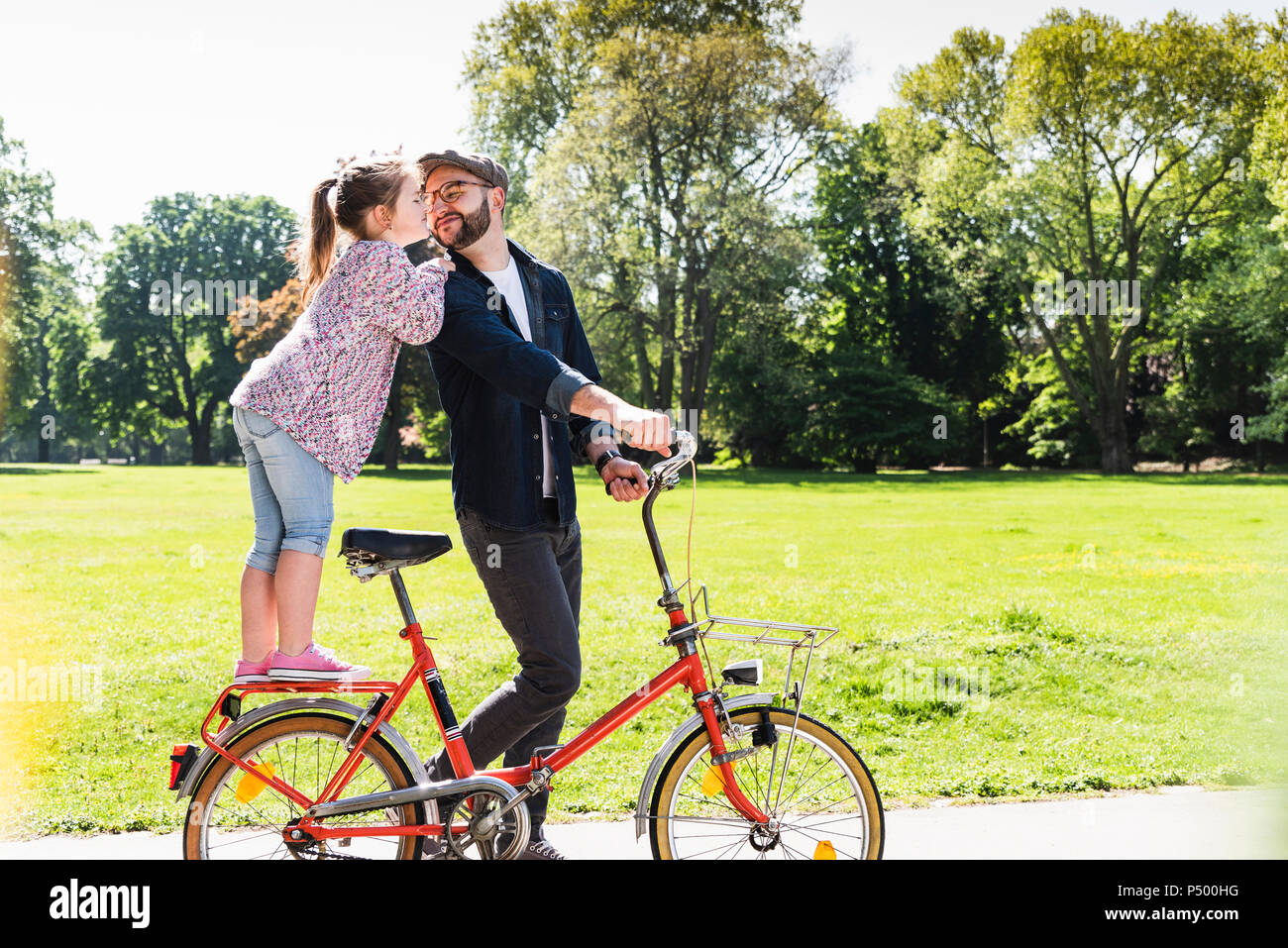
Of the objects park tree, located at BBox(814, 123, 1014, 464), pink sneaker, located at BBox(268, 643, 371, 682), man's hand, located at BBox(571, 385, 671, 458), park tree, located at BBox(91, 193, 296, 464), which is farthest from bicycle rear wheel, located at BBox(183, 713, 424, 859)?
park tree, located at BBox(91, 193, 296, 464)

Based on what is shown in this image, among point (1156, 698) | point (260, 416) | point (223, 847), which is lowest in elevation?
point (1156, 698)

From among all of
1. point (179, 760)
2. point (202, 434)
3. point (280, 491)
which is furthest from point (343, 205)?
point (202, 434)

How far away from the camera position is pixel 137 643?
8.38 m

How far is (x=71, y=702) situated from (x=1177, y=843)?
5849 mm

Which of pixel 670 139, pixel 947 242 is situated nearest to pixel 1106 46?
pixel 947 242

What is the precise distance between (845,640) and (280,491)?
5.80 metres

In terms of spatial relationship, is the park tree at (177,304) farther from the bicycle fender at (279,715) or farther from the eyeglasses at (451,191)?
the bicycle fender at (279,715)

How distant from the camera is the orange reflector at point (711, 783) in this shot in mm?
3008

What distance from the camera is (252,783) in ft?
Answer: 9.62

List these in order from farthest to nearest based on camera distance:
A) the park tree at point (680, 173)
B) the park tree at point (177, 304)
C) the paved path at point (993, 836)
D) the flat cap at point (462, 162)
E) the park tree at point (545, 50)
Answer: the park tree at point (177, 304), the park tree at point (545, 50), the park tree at point (680, 173), the paved path at point (993, 836), the flat cap at point (462, 162)

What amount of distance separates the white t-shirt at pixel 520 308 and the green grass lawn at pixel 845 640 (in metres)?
1.75

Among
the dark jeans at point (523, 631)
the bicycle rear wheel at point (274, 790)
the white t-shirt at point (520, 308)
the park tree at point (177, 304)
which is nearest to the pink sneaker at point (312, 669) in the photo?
the bicycle rear wheel at point (274, 790)

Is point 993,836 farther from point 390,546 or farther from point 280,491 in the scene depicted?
point 280,491
